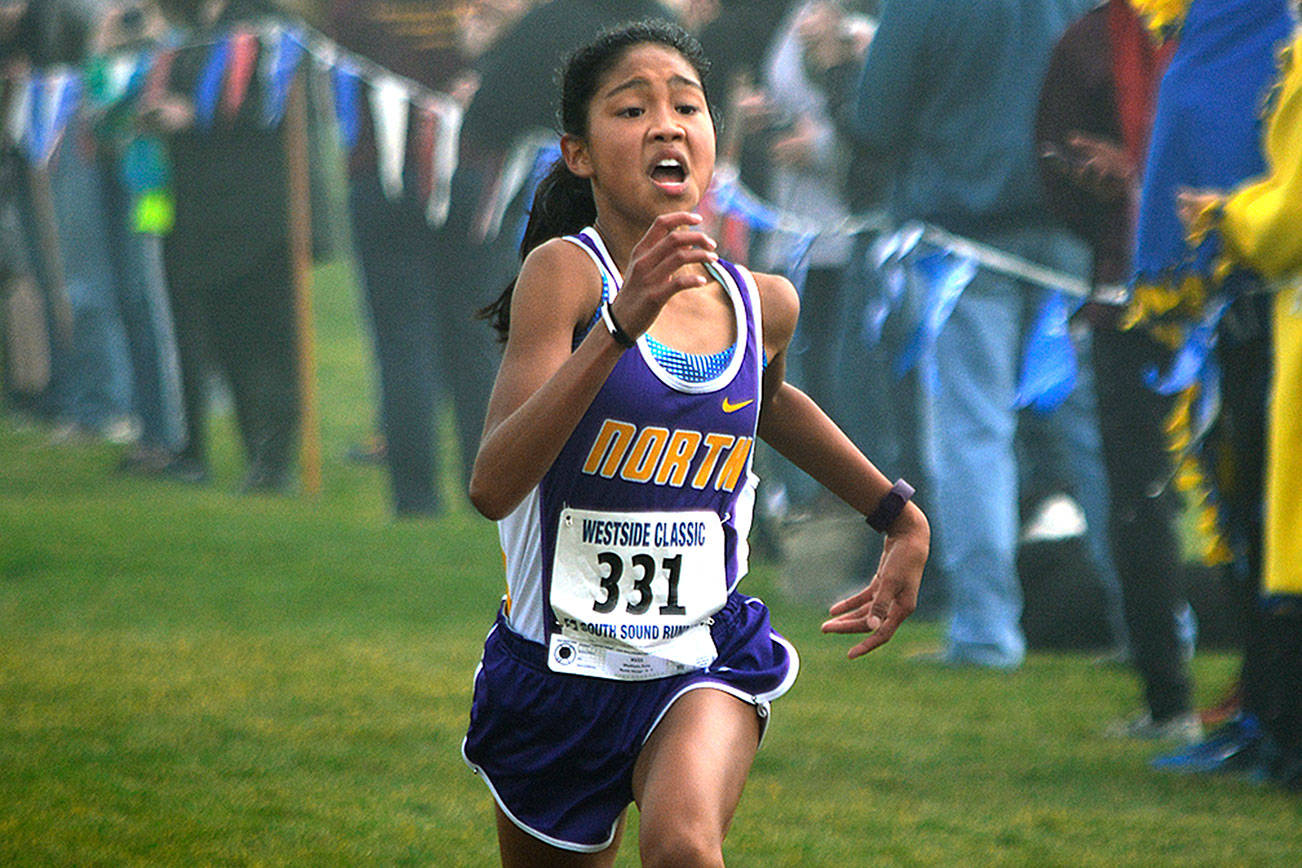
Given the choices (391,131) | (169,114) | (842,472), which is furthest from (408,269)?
(842,472)

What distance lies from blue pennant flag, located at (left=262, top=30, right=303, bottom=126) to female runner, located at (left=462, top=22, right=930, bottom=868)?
763 centimetres

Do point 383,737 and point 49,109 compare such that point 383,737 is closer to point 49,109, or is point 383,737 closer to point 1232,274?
point 1232,274

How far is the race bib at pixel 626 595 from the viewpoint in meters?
2.76

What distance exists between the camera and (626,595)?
2775 millimetres

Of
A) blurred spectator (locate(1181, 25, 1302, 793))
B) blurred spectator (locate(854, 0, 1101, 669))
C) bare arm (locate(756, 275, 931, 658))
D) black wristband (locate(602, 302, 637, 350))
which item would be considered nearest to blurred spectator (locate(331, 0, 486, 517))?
blurred spectator (locate(854, 0, 1101, 669))

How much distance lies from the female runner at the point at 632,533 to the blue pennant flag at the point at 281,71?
7.63m

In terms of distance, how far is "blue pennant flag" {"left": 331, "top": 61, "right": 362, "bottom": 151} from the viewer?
32.2 ft

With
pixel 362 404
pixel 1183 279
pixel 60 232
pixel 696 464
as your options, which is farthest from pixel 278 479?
pixel 696 464

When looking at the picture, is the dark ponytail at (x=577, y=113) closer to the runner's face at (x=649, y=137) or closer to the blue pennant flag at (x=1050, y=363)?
the runner's face at (x=649, y=137)

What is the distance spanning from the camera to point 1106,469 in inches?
217

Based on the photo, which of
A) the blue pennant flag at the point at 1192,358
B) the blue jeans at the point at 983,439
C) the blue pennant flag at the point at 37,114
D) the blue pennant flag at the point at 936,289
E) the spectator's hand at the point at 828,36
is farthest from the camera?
the blue pennant flag at the point at 37,114

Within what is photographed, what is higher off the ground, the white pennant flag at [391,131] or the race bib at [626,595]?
the white pennant flag at [391,131]

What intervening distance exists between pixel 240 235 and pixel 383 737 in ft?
19.4

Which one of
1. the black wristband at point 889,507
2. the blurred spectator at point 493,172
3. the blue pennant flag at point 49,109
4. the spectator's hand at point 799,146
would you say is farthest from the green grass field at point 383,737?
the blue pennant flag at point 49,109
